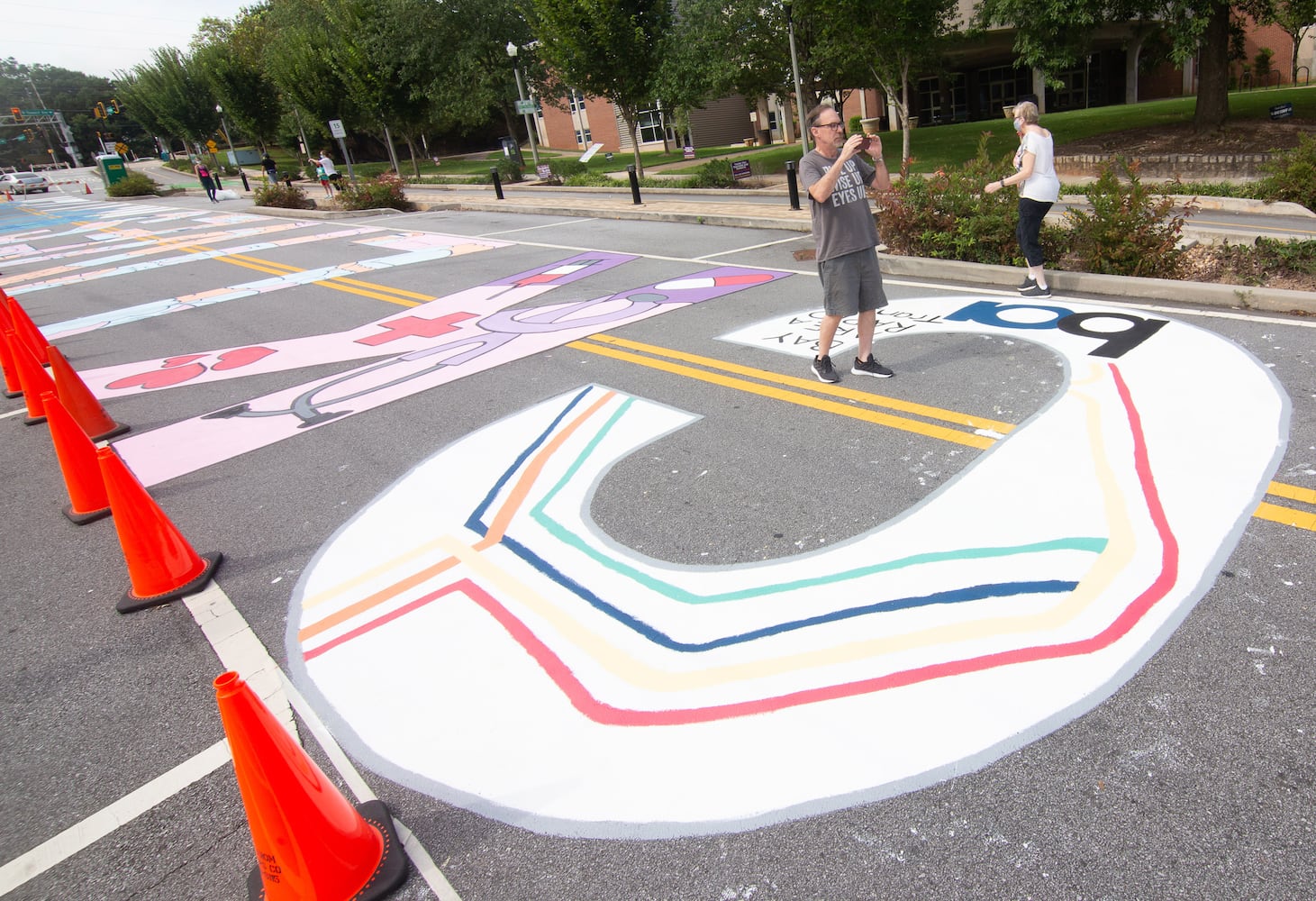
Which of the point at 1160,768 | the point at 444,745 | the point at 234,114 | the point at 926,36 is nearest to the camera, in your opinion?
the point at 1160,768

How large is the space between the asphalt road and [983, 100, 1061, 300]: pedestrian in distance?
656 mm

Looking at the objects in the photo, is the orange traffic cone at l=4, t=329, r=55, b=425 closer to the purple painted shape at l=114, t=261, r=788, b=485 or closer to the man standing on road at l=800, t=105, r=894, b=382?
the purple painted shape at l=114, t=261, r=788, b=485

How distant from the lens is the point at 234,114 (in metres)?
51.6

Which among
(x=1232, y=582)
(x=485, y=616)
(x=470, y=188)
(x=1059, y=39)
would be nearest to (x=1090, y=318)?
(x=1232, y=582)

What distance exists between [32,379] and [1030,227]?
31.8 ft

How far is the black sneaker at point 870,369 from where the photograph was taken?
19.5 feet

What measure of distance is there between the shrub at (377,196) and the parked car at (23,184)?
49.5 m

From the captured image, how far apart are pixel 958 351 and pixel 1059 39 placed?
18233 mm

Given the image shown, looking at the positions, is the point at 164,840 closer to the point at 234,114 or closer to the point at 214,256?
the point at 214,256

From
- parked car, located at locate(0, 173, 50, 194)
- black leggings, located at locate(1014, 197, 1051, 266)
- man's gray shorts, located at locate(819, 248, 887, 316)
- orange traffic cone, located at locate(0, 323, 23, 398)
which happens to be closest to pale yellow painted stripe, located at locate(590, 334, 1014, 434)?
man's gray shorts, located at locate(819, 248, 887, 316)

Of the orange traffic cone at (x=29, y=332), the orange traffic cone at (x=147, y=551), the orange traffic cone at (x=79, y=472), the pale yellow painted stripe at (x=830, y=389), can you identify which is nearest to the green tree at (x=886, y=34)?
the pale yellow painted stripe at (x=830, y=389)

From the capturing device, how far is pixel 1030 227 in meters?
7.28

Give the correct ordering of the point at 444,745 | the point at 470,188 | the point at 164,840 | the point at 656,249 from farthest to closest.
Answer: the point at 470,188, the point at 656,249, the point at 444,745, the point at 164,840

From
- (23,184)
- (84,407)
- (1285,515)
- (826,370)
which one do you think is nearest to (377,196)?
(84,407)
